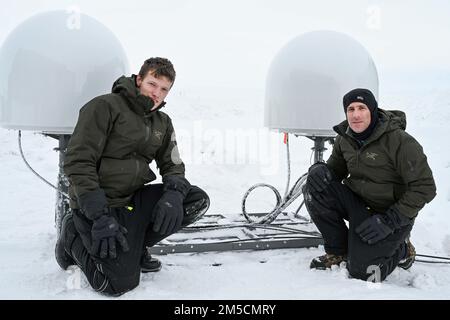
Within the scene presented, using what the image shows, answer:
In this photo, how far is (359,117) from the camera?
2170 millimetres

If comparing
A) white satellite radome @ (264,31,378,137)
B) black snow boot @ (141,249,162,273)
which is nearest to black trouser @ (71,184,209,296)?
black snow boot @ (141,249,162,273)

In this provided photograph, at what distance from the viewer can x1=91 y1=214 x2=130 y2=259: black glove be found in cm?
174

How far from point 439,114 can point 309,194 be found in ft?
48.9

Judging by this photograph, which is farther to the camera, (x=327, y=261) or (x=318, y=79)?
(x=318, y=79)

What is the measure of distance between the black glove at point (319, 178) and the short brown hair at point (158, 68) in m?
1.01

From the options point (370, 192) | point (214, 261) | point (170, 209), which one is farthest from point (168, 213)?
point (370, 192)

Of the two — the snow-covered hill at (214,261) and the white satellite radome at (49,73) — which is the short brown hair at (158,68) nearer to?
the white satellite radome at (49,73)

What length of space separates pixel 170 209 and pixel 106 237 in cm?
35

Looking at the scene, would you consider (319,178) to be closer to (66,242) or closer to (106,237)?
(106,237)

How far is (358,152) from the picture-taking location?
7.32 ft

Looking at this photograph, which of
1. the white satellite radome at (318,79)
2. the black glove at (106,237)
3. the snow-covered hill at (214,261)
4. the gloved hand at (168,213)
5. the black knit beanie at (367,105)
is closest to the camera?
the black glove at (106,237)

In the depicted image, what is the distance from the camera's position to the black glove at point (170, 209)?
196 centimetres

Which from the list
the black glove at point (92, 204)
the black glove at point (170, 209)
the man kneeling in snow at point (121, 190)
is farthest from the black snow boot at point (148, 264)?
Result: the black glove at point (92, 204)
